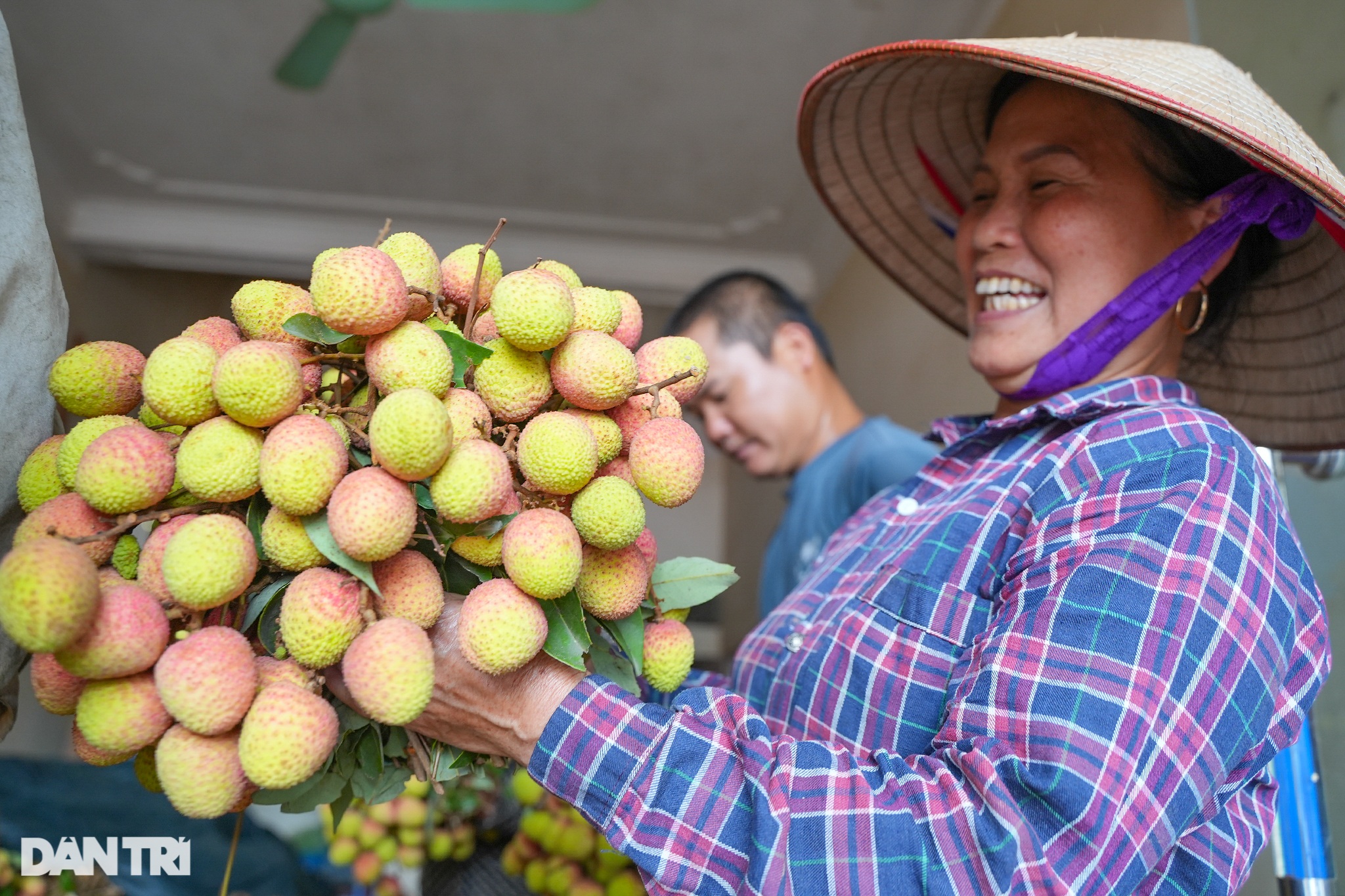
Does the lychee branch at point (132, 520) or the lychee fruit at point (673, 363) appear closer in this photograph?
the lychee branch at point (132, 520)

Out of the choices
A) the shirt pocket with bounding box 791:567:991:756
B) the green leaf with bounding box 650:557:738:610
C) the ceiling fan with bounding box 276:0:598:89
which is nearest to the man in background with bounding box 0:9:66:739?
the green leaf with bounding box 650:557:738:610

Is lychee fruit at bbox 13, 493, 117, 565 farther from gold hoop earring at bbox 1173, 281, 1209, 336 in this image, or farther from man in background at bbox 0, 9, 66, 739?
gold hoop earring at bbox 1173, 281, 1209, 336

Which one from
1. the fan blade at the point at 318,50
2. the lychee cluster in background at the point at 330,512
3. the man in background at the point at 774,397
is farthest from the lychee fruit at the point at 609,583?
the fan blade at the point at 318,50

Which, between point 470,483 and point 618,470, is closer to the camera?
point 470,483

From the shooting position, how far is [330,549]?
0.56 meters

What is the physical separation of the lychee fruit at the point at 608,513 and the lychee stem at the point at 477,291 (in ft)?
0.48

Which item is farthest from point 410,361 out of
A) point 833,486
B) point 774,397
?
point 774,397

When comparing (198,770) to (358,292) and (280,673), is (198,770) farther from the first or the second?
(358,292)

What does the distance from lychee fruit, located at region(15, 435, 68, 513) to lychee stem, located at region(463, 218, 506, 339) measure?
0.27 meters

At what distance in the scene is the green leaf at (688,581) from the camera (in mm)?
750

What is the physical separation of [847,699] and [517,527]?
0.40 metres

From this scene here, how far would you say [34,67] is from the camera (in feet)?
9.74

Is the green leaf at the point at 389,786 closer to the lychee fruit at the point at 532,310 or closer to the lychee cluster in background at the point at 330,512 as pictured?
the lychee cluster in background at the point at 330,512

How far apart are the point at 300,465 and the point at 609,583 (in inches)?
9.1
